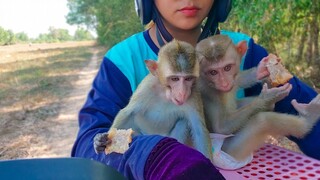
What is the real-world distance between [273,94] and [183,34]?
65cm

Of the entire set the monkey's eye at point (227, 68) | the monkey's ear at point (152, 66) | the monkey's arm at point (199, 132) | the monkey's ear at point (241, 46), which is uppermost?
the monkey's ear at point (241, 46)

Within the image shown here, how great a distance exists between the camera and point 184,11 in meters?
2.41

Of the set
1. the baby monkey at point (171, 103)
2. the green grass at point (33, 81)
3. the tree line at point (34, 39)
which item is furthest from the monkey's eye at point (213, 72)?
the green grass at point (33, 81)

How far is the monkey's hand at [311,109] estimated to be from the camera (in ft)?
8.02

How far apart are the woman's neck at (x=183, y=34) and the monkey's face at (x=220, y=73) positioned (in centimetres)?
25

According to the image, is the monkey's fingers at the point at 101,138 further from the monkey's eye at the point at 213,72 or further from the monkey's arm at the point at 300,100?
the monkey's arm at the point at 300,100

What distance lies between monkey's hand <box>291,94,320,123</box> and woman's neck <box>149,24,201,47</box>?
2.28ft

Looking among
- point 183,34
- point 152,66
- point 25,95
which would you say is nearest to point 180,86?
point 152,66

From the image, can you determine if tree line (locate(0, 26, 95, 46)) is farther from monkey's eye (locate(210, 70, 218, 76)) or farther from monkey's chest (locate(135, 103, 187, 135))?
monkey's eye (locate(210, 70, 218, 76))

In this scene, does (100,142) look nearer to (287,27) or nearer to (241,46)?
(241,46)

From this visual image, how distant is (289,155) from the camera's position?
93.2 inches

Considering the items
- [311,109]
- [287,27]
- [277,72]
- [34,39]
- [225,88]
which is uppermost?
[277,72]

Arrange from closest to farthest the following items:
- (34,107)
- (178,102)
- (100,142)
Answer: (100,142) < (178,102) < (34,107)

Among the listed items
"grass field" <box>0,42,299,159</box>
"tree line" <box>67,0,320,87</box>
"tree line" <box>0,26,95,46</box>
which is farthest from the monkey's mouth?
"tree line" <box>67,0,320,87</box>
